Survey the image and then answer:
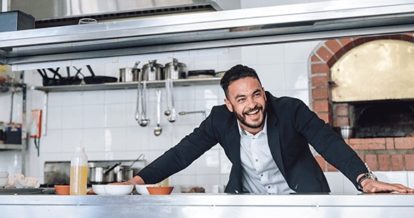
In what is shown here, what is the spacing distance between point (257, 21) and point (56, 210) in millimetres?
816

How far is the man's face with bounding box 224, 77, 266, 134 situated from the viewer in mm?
1808

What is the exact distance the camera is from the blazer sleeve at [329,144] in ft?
5.04

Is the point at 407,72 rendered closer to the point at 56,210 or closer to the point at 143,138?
the point at 143,138

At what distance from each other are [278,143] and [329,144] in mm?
249

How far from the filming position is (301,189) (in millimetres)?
1984

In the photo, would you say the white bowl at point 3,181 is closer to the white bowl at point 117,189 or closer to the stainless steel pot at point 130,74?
the white bowl at point 117,189

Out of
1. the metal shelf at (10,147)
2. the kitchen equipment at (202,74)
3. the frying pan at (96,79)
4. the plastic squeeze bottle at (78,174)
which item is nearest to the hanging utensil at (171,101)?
the kitchen equipment at (202,74)

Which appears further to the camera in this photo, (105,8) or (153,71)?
(153,71)

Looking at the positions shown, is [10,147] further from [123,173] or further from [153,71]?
[153,71]

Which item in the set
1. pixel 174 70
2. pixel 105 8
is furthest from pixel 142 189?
pixel 174 70

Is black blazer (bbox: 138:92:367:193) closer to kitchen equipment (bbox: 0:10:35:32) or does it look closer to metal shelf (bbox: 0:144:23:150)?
kitchen equipment (bbox: 0:10:35:32)

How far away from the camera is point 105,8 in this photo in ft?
8.75

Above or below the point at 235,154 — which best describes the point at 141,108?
above

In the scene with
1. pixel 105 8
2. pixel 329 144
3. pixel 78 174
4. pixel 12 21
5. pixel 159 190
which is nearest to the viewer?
pixel 159 190
